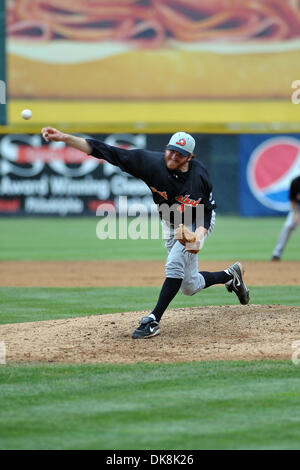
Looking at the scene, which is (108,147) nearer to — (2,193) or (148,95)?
(2,193)

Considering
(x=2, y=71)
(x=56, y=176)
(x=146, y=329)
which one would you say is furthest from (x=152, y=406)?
(x=56, y=176)

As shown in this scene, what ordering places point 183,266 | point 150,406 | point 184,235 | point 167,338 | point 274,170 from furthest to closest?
point 274,170
point 183,266
point 167,338
point 184,235
point 150,406

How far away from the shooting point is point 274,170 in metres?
20.6

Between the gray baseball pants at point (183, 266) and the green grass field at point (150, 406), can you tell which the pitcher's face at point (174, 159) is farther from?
the green grass field at point (150, 406)

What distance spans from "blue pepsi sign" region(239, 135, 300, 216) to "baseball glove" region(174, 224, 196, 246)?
14734 millimetres

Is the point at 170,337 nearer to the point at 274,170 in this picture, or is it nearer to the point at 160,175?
the point at 160,175

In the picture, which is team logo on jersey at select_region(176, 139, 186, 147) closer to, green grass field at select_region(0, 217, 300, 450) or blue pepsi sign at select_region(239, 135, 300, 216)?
green grass field at select_region(0, 217, 300, 450)

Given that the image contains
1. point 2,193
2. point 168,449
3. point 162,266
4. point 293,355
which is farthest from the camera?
point 2,193

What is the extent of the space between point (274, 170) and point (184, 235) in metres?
14.9

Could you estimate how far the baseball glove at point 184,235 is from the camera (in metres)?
6.05

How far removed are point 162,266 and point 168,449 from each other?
8.76 meters

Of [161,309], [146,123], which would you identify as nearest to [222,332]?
[161,309]

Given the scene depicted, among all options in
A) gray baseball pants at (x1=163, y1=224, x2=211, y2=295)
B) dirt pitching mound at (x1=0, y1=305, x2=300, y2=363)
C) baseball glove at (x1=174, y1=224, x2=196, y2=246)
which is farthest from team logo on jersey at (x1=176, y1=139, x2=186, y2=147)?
dirt pitching mound at (x1=0, y1=305, x2=300, y2=363)

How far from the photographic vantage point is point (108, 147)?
636 centimetres
